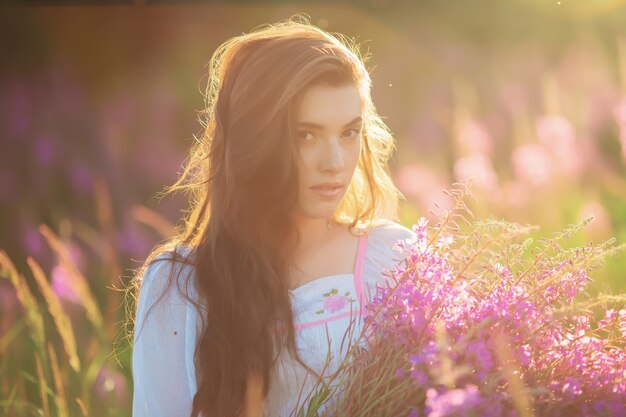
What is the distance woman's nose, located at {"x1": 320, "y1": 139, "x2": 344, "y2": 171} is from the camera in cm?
252

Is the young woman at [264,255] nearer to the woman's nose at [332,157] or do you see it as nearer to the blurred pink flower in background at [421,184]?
the woman's nose at [332,157]

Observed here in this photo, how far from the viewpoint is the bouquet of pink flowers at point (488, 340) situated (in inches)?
66.8

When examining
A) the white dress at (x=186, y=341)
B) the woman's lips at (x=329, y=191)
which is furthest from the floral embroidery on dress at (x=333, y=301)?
the woman's lips at (x=329, y=191)

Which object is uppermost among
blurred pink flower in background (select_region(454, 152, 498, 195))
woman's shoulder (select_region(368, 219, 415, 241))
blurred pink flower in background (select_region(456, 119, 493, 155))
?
blurred pink flower in background (select_region(456, 119, 493, 155))

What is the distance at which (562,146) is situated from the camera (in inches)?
161

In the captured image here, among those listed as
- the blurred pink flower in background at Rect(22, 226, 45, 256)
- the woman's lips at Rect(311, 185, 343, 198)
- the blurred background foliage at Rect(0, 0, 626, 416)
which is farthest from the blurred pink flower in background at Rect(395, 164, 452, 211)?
the blurred pink flower in background at Rect(22, 226, 45, 256)

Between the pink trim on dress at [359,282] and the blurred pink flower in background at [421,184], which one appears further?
the blurred pink flower in background at [421,184]

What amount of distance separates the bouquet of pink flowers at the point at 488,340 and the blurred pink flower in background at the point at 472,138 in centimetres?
210

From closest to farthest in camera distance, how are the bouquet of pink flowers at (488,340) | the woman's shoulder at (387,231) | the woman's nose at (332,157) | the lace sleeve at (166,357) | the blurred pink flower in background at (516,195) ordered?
the bouquet of pink flowers at (488,340) → the woman's nose at (332,157) → the lace sleeve at (166,357) → the woman's shoulder at (387,231) → the blurred pink flower in background at (516,195)

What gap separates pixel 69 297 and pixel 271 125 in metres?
1.26

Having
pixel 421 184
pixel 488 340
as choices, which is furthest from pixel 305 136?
pixel 421 184

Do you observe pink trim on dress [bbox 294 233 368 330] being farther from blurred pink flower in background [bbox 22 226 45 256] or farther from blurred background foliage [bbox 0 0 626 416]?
blurred pink flower in background [bbox 22 226 45 256]

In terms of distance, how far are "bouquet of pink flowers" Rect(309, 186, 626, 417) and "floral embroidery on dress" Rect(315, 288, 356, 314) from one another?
28.3 inches

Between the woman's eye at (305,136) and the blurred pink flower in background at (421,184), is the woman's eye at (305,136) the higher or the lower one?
the higher one
